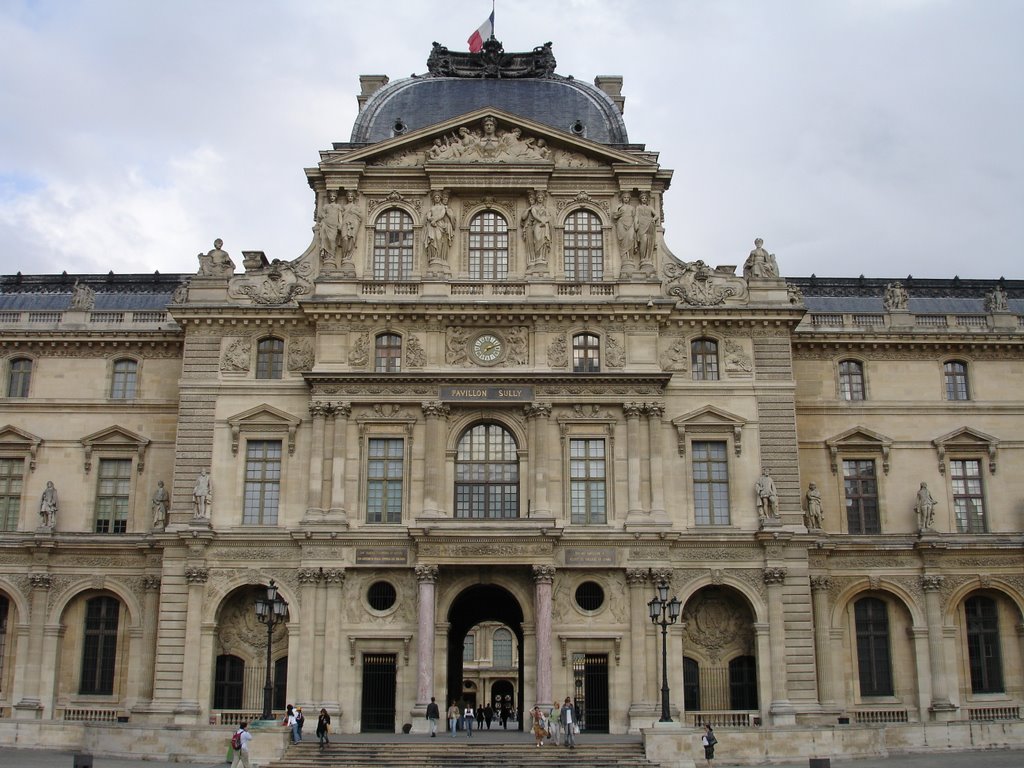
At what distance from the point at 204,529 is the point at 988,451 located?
32.2 meters

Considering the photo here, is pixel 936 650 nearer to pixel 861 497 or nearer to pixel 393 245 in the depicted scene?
pixel 861 497

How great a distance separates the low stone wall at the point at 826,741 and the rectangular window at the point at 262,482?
17.1 meters

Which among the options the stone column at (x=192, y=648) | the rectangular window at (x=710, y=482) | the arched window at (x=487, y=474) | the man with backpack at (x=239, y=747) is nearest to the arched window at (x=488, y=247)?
the arched window at (x=487, y=474)

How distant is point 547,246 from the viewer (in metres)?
46.4

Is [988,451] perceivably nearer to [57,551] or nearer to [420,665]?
[420,665]

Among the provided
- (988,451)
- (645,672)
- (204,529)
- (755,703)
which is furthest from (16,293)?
(988,451)

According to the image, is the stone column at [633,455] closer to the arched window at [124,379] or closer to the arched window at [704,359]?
the arched window at [704,359]

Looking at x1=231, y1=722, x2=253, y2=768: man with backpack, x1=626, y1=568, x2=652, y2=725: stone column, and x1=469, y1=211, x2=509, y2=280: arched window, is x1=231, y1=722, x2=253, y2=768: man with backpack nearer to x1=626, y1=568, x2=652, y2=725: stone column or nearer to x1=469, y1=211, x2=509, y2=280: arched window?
x1=626, y1=568, x2=652, y2=725: stone column

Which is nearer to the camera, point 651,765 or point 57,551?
point 651,765

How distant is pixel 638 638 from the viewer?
42.4 metres

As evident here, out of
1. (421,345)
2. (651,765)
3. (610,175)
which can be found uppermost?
(610,175)

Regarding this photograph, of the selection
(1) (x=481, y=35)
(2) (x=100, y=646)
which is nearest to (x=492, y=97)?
(1) (x=481, y=35)

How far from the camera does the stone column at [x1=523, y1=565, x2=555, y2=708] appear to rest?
136 feet

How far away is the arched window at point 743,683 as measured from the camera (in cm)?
4409
